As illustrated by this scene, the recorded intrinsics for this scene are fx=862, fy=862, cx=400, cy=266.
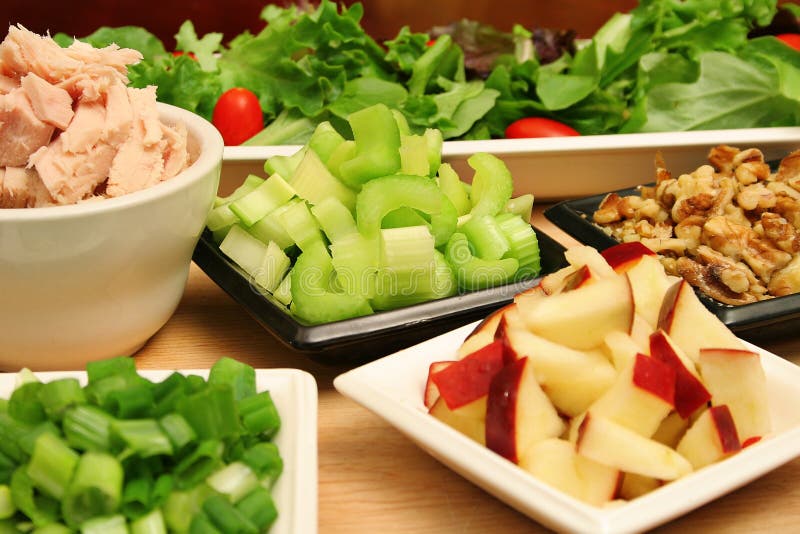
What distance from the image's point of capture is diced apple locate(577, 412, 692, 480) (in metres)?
0.92

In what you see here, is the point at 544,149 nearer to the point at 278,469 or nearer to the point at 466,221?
the point at 466,221

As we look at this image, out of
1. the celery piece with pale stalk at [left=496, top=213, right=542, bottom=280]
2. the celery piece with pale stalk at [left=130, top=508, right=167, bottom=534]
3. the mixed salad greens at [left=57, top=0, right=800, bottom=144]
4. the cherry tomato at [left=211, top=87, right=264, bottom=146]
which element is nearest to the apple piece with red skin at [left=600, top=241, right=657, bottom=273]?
the celery piece with pale stalk at [left=496, top=213, right=542, bottom=280]

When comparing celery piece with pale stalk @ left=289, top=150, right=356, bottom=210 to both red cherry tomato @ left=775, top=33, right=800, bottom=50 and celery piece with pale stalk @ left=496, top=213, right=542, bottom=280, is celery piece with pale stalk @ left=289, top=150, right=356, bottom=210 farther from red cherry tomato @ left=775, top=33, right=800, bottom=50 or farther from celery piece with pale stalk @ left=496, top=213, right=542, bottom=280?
red cherry tomato @ left=775, top=33, right=800, bottom=50

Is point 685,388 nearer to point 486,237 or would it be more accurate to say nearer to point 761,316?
point 761,316

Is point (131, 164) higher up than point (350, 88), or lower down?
higher up

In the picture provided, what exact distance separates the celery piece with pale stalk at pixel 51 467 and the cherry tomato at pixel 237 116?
1.24 metres

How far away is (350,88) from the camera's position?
2.09 metres

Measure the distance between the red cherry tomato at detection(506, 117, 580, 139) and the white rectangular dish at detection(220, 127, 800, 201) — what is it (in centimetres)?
20

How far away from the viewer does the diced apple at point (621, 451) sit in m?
0.92

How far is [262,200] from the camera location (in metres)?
1.48

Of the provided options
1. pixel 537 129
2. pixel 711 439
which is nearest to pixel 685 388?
pixel 711 439

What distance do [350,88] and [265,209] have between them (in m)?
0.71

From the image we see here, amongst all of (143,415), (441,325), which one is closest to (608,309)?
(441,325)

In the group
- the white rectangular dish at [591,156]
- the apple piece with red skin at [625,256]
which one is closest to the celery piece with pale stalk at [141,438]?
the apple piece with red skin at [625,256]
